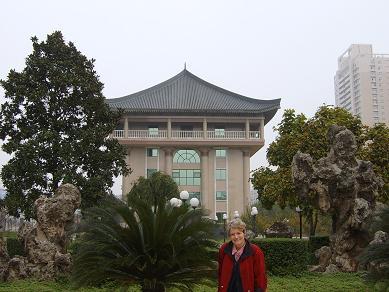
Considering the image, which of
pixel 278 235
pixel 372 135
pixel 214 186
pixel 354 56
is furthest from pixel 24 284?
pixel 354 56

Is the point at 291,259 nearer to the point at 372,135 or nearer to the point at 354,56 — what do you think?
the point at 372,135

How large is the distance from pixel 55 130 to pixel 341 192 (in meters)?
8.83

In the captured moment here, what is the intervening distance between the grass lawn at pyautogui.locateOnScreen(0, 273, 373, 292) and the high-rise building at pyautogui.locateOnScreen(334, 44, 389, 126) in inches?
2648

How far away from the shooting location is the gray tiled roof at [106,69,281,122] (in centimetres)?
3875

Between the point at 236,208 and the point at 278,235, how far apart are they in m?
20.3

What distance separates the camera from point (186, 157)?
1591 inches

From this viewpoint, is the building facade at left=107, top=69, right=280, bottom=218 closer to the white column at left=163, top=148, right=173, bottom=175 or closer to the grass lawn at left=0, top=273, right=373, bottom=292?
the white column at left=163, top=148, right=173, bottom=175

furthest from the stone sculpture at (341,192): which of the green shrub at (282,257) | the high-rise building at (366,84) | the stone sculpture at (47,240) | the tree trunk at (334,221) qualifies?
the high-rise building at (366,84)

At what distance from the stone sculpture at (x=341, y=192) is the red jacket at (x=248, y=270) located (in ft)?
25.0

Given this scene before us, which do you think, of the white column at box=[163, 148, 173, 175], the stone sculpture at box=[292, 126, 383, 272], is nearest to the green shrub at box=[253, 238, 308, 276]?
the stone sculpture at box=[292, 126, 383, 272]

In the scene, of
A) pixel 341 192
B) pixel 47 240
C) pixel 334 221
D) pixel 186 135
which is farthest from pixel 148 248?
pixel 186 135

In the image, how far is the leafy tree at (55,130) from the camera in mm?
14508

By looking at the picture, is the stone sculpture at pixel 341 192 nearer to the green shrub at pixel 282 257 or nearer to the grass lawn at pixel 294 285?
the green shrub at pixel 282 257

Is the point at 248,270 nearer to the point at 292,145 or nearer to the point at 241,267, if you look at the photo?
the point at 241,267
